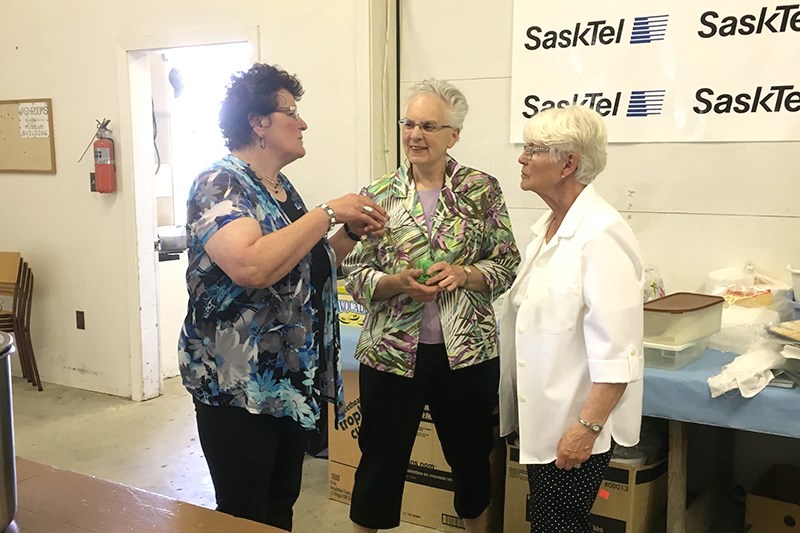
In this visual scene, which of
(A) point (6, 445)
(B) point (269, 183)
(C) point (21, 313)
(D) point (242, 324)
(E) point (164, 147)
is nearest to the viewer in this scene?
(A) point (6, 445)

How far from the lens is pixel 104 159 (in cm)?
403

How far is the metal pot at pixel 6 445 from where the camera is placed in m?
0.92

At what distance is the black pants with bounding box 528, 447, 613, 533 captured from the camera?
1696mm

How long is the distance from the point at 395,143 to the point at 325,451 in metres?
1.53

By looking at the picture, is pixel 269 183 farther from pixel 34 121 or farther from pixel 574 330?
pixel 34 121

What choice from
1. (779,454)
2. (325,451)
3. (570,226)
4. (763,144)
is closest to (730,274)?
(763,144)

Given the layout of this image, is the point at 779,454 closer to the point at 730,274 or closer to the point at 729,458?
the point at 729,458

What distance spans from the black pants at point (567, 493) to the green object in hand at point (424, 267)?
586 millimetres

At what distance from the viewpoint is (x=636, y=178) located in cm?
285

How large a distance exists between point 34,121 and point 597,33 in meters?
3.41

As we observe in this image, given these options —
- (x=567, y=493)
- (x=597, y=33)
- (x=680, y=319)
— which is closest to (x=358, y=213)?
(x=567, y=493)

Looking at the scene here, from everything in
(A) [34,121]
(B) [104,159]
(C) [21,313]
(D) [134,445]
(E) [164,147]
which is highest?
(A) [34,121]

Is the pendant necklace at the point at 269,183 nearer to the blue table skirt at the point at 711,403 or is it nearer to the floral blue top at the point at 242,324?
the floral blue top at the point at 242,324

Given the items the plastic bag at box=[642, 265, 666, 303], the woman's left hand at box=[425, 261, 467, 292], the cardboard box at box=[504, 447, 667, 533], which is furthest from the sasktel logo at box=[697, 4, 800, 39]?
the cardboard box at box=[504, 447, 667, 533]
